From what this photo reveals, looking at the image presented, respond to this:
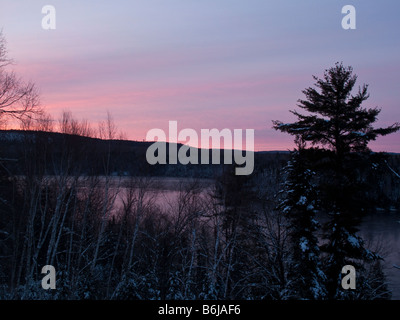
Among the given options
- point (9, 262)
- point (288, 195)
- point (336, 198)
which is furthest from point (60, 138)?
point (336, 198)

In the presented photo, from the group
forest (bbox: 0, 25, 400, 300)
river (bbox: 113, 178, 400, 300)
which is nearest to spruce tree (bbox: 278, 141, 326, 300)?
forest (bbox: 0, 25, 400, 300)

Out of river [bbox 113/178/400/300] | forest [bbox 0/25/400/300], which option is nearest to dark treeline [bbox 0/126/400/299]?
forest [bbox 0/25/400/300]

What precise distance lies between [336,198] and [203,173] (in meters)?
16.2

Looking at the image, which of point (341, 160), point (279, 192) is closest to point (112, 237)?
point (279, 192)

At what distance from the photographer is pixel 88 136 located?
15.9 meters

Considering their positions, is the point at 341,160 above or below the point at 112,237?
above

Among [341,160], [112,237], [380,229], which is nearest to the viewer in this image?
[341,160]

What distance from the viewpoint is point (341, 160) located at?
43.1 feet

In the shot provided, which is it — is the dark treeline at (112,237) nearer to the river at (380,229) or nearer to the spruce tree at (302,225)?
the spruce tree at (302,225)

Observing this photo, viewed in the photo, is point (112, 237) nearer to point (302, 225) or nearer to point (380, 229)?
point (302, 225)

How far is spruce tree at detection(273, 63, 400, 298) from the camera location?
13.0m

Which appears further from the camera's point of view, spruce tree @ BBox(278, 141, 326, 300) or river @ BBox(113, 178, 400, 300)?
river @ BBox(113, 178, 400, 300)

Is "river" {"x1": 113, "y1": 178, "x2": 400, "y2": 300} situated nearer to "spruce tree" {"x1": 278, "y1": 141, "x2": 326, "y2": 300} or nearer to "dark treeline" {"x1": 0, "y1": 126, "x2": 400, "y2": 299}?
"dark treeline" {"x1": 0, "y1": 126, "x2": 400, "y2": 299}
